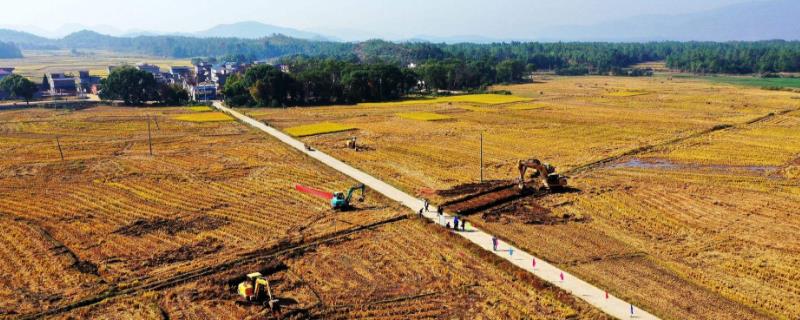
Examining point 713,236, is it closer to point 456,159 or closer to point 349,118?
point 456,159

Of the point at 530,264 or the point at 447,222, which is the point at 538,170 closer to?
the point at 447,222

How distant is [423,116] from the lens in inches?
2891

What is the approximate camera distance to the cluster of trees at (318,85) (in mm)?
86375

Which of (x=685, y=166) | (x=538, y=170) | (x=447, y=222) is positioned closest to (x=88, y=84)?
(x=538, y=170)

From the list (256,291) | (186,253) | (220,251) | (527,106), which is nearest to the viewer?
(256,291)

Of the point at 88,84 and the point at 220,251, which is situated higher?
the point at 88,84

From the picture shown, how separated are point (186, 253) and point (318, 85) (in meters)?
67.4

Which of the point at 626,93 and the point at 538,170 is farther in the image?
the point at 626,93

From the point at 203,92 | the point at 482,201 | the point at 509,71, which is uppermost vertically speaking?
the point at 509,71

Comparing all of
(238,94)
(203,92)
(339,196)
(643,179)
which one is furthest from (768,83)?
(339,196)

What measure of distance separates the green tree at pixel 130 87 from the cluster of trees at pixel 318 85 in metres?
11.5

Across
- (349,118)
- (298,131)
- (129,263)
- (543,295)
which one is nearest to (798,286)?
(543,295)

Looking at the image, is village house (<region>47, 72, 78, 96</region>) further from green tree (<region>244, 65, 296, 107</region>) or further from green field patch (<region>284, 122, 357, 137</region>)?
green field patch (<region>284, 122, 357, 137</region>)

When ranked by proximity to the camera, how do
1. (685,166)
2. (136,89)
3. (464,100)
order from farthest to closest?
(464,100), (136,89), (685,166)
